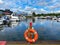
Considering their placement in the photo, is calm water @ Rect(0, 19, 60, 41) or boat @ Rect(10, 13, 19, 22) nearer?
calm water @ Rect(0, 19, 60, 41)

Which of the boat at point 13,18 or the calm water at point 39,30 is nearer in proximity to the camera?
the calm water at point 39,30

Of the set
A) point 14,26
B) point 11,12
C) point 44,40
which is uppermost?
point 11,12

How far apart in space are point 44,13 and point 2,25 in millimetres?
2153

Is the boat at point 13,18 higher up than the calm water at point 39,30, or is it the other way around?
the boat at point 13,18

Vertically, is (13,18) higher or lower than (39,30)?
higher

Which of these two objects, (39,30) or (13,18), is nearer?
(39,30)

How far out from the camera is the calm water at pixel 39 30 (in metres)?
9.68

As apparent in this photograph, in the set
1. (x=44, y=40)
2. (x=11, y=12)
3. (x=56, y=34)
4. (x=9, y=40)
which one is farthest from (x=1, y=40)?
(x=56, y=34)

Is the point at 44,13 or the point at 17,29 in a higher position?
the point at 44,13

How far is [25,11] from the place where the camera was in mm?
9930

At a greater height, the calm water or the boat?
Answer: the boat

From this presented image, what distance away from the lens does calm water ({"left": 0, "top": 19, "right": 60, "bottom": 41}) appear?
968 centimetres

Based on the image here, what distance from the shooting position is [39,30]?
31.8 feet

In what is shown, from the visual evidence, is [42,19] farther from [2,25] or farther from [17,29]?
[2,25]
